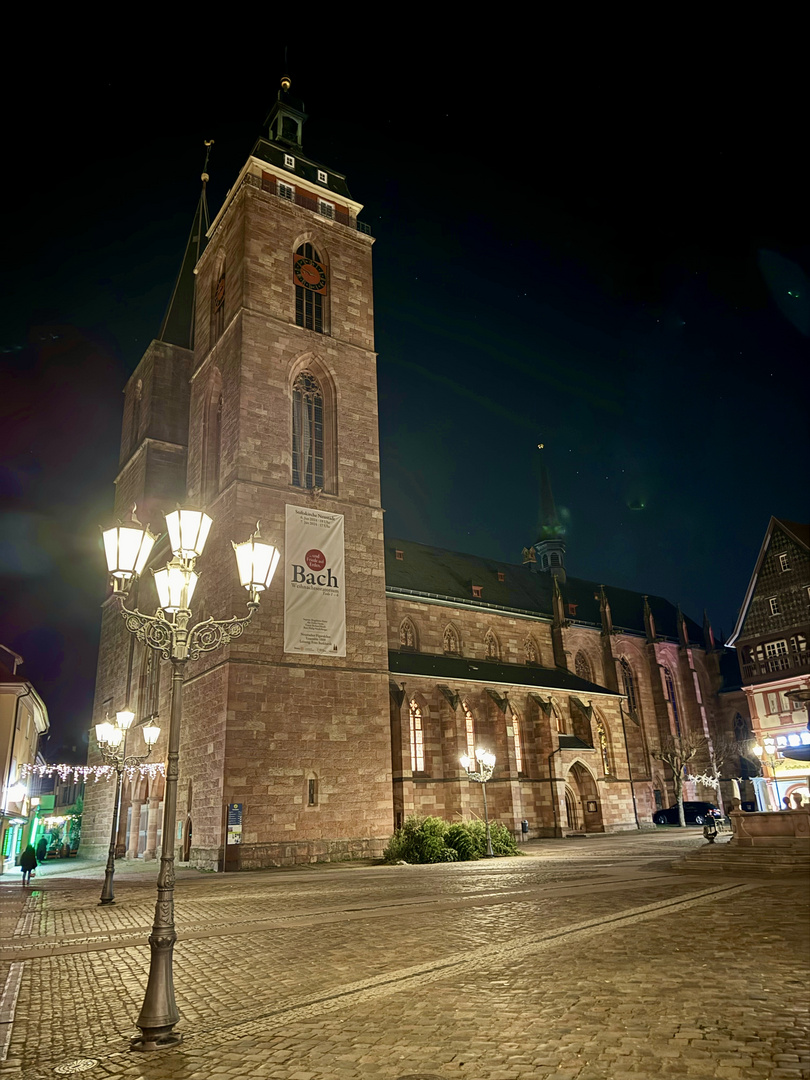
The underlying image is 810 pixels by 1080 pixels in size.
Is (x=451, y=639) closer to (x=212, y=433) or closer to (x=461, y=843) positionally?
(x=461, y=843)

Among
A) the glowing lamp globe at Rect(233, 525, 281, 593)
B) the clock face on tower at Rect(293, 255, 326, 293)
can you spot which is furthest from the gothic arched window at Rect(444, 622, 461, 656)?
the glowing lamp globe at Rect(233, 525, 281, 593)

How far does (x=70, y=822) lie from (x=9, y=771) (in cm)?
4371

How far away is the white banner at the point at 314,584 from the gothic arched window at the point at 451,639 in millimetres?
13473

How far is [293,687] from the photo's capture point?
27.0 m

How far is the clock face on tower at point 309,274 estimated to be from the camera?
33969 millimetres

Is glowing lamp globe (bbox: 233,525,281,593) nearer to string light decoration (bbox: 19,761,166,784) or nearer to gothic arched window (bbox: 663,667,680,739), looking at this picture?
string light decoration (bbox: 19,761,166,784)

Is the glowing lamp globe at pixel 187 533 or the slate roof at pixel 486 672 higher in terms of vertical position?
the slate roof at pixel 486 672

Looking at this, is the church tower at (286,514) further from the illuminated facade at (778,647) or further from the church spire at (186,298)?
the illuminated facade at (778,647)

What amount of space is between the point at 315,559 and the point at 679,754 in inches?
1160

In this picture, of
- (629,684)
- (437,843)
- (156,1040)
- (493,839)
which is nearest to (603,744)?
(629,684)

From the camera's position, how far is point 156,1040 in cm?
614

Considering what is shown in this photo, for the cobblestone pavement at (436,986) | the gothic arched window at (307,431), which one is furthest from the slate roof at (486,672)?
the cobblestone pavement at (436,986)

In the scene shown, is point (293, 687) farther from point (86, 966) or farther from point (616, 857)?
point (86, 966)

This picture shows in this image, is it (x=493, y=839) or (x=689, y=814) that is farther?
(x=689, y=814)
